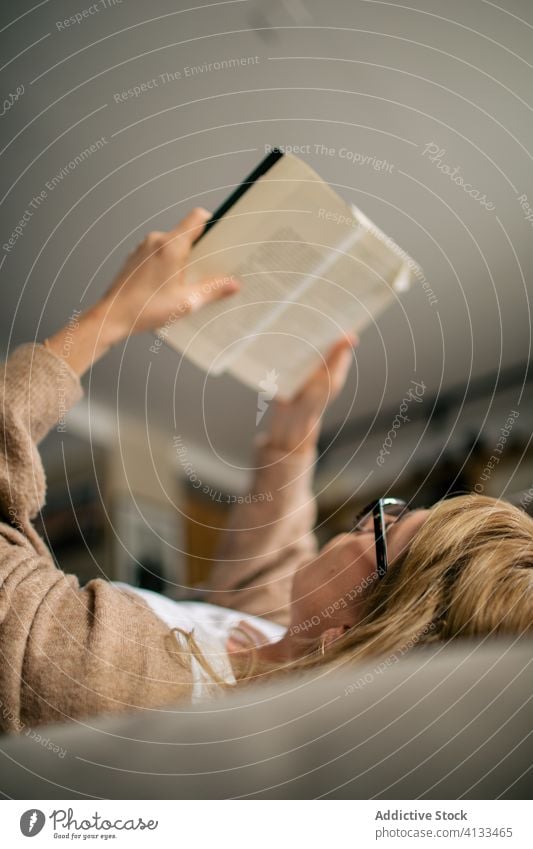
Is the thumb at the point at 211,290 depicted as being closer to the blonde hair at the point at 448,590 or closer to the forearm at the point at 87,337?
the forearm at the point at 87,337

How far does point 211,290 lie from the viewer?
0.57 metres

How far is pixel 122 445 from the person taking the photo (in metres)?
0.72

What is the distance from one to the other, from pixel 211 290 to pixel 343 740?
1.15ft

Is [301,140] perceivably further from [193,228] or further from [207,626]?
[207,626]

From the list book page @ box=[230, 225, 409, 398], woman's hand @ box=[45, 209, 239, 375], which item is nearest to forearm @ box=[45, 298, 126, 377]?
woman's hand @ box=[45, 209, 239, 375]

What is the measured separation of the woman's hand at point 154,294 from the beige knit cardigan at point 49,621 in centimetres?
7

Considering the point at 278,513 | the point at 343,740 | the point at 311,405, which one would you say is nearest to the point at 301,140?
the point at 311,405

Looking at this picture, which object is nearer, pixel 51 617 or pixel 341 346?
pixel 51 617

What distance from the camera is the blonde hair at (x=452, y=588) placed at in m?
0.45

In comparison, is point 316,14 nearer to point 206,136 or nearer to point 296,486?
point 206,136

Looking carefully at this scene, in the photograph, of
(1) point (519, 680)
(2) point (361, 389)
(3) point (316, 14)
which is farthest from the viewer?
(2) point (361, 389)

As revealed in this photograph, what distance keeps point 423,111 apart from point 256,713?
0.49 m
